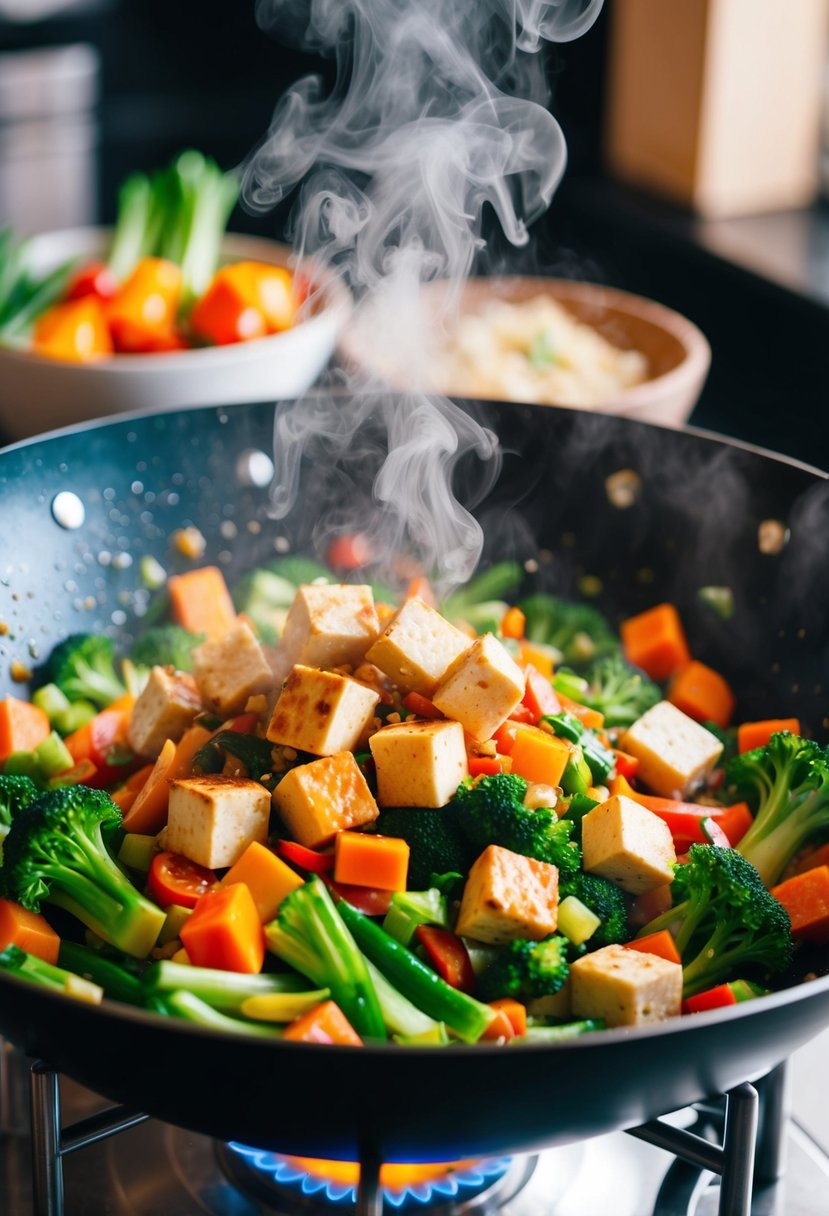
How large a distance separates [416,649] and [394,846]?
0.91ft

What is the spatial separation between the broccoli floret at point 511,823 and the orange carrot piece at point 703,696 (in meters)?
0.51

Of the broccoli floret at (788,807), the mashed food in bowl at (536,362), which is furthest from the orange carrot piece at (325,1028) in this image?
the mashed food in bowl at (536,362)

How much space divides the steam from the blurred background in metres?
0.67

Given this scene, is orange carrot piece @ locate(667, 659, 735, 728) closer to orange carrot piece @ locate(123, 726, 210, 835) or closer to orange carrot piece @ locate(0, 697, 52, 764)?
orange carrot piece @ locate(123, 726, 210, 835)

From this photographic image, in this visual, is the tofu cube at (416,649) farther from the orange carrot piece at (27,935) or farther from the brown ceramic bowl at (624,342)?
the brown ceramic bowl at (624,342)

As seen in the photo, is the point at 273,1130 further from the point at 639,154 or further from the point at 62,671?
the point at 639,154

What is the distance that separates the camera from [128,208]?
2770 mm

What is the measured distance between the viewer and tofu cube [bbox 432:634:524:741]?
4.90ft

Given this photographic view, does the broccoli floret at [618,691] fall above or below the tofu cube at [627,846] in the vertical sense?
below

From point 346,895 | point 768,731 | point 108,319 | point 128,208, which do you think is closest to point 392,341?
point 108,319

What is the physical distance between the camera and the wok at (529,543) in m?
1.13

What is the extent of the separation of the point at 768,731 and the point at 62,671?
38.7 inches

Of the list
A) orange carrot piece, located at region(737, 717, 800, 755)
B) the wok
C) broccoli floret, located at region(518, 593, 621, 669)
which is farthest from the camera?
broccoli floret, located at region(518, 593, 621, 669)

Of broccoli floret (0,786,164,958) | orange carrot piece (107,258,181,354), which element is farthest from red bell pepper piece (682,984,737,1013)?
orange carrot piece (107,258,181,354)
